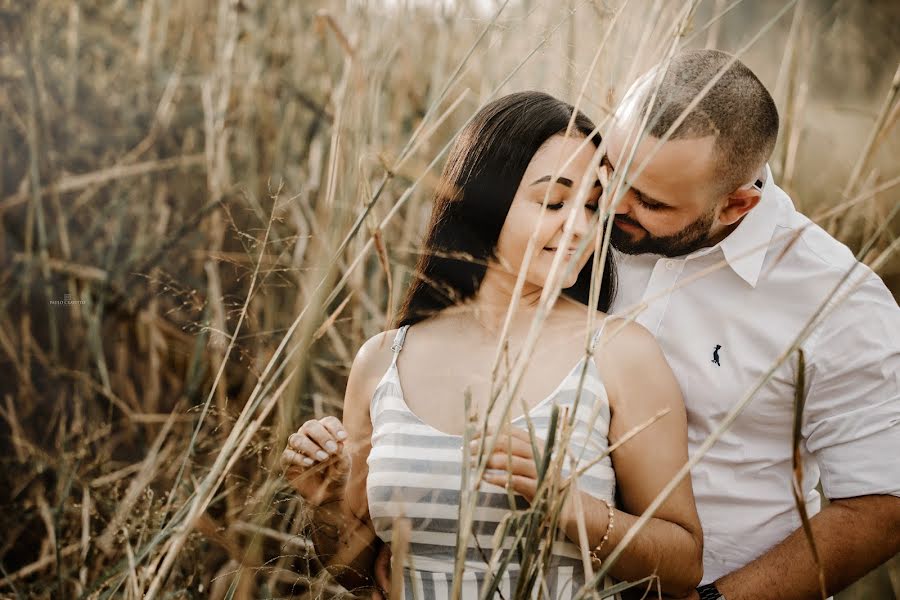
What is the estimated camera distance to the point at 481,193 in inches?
58.6

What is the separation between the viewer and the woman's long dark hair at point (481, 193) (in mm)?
1451

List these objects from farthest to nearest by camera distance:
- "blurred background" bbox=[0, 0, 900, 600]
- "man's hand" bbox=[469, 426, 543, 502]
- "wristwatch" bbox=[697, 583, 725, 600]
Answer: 1. "blurred background" bbox=[0, 0, 900, 600]
2. "wristwatch" bbox=[697, 583, 725, 600]
3. "man's hand" bbox=[469, 426, 543, 502]

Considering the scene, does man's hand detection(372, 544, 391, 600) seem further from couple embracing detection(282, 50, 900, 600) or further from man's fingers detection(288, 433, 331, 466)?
man's fingers detection(288, 433, 331, 466)

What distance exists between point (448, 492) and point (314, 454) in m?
0.24

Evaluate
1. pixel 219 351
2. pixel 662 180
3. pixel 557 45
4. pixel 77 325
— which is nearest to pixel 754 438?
pixel 662 180

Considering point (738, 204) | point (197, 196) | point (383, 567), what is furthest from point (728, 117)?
point (197, 196)

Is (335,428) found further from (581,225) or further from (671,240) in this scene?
(671,240)

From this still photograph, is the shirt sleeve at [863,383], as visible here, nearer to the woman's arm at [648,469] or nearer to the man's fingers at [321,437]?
the woman's arm at [648,469]

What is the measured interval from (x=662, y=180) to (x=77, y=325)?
1.76m

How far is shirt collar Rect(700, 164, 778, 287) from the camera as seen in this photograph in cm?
155

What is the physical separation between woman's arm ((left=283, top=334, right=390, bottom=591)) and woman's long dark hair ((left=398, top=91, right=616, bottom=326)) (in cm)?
16

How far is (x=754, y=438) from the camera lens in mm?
1597

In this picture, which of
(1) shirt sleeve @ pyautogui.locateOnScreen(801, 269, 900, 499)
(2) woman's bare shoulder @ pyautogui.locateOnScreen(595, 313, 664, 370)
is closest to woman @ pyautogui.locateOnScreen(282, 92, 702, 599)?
(2) woman's bare shoulder @ pyautogui.locateOnScreen(595, 313, 664, 370)

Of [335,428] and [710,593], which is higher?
[335,428]
